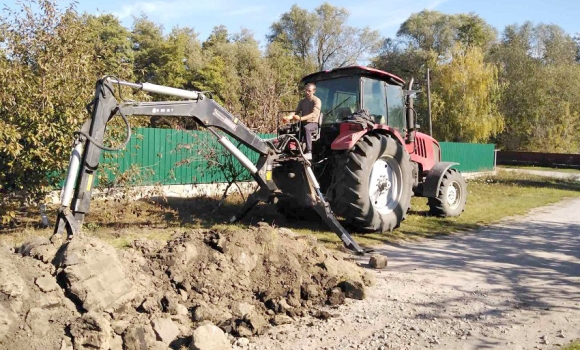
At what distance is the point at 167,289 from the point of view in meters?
5.30

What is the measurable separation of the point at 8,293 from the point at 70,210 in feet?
4.62

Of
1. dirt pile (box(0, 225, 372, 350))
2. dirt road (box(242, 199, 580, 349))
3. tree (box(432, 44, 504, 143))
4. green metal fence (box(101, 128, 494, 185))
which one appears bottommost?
dirt road (box(242, 199, 580, 349))

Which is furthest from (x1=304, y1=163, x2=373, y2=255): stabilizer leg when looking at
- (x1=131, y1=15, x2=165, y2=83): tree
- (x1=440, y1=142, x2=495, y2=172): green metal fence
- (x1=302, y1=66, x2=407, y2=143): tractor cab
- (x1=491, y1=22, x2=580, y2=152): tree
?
(x1=491, y1=22, x2=580, y2=152): tree

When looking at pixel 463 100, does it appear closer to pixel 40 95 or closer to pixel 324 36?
pixel 324 36

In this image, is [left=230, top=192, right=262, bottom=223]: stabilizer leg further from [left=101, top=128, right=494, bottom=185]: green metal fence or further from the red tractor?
[left=101, top=128, right=494, bottom=185]: green metal fence

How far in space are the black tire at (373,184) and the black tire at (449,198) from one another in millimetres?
2071

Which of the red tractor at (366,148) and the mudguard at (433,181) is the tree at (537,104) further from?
the red tractor at (366,148)

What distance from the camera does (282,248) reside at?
20.6 feet

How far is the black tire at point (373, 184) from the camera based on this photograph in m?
8.88

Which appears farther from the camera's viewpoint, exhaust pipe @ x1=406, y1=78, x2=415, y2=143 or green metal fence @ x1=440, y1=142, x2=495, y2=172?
green metal fence @ x1=440, y1=142, x2=495, y2=172

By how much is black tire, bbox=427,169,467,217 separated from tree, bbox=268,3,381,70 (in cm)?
3573

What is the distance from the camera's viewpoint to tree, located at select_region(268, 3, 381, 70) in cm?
4766

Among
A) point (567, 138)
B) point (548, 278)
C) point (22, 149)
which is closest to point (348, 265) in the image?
point (548, 278)

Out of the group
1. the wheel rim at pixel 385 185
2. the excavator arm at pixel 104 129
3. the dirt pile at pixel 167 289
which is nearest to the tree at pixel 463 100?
the wheel rim at pixel 385 185
